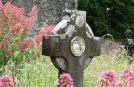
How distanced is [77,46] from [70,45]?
0.09 m

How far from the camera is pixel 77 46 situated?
5711 mm

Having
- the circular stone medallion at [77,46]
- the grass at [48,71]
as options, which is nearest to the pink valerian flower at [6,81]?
the grass at [48,71]

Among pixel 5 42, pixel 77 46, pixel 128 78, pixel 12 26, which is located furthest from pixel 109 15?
pixel 128 78

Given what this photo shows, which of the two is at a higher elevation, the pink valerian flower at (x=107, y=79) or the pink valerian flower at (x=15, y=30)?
the pink valerian flower at (x=15, y=30)

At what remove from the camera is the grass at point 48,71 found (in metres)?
5.28

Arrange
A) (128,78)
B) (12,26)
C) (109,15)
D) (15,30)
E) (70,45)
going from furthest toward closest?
(109,15) < (12,26) < (15,30) < (70,45) < (128,78)

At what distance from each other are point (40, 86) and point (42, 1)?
1004cm

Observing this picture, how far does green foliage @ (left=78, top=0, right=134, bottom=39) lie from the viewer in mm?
27250

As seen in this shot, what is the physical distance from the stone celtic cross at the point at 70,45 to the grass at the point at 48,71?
0.24 metres

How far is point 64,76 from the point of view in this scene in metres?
3.75

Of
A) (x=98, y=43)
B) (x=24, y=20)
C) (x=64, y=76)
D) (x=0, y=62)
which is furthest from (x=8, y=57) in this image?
(x=64, y=76)

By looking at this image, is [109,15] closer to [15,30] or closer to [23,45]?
[15,30]

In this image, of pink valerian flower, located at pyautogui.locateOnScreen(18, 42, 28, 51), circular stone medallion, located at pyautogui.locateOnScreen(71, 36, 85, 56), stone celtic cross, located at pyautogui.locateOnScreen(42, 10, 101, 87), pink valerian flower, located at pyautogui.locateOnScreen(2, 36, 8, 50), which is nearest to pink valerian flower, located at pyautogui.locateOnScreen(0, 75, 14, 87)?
stone celtic cross, located at pyautogui.locateOnScreen(42, 10, 101, 87)

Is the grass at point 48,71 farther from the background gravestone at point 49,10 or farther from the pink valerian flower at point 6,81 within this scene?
the background gravestone at point 49,10
